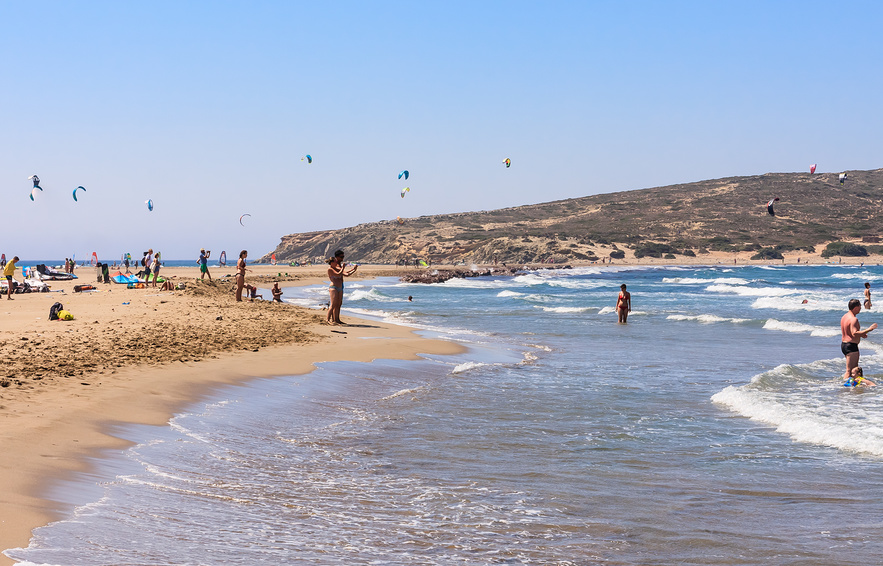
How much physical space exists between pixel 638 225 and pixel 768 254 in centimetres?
2601

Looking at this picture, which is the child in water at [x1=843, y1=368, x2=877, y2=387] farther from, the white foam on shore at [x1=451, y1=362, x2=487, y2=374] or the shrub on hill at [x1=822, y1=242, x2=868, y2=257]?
the shrub on hill at [x1=822, y1=242, x2=868, y2=257]

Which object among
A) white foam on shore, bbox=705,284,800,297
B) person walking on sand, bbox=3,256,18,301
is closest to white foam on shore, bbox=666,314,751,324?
white foam on shore, bbox=705,284,800,297

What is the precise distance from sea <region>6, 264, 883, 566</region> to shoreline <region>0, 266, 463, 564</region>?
0.27 metres

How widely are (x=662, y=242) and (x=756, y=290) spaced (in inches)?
2641

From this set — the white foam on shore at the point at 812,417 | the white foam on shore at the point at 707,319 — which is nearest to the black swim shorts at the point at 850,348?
the white foam on shore at the point at 812,417

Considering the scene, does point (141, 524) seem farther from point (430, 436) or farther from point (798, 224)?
point (798, 224)

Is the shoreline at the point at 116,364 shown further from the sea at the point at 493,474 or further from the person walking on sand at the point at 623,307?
the person walking on sand at the point at 623,307

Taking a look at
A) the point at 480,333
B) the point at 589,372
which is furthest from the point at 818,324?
the point at 589,372

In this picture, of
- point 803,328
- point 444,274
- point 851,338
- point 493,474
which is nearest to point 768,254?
point 444,274

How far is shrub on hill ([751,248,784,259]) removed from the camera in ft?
339

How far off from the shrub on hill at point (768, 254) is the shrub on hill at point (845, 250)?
19.7 feet

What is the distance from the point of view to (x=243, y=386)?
34.2 feet

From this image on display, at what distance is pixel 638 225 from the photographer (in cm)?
12575

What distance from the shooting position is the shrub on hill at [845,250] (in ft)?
334
